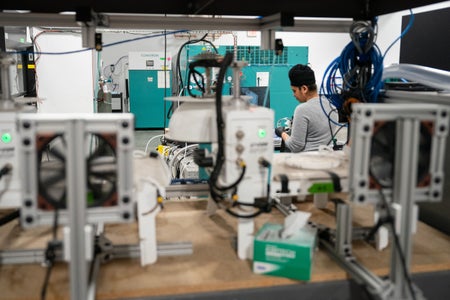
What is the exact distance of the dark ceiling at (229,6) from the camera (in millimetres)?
1844

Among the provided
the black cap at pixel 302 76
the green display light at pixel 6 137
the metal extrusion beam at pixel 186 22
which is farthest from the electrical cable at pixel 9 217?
the black cap at pixel 302 76

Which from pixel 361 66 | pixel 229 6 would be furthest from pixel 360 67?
pixel 229 6

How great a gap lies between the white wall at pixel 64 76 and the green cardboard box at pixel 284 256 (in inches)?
123

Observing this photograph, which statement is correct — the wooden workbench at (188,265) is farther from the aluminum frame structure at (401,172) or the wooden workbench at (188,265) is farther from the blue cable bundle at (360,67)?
the blue cable bundle at (360,67)

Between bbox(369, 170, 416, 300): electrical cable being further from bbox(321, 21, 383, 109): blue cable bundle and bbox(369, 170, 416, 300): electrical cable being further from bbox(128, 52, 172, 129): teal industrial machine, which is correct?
bbox(128, 52, 172, 129): teal industrial machine

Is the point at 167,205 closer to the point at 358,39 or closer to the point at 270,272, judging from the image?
the point at 270,272

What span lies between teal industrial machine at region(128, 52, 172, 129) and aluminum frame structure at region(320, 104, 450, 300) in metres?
6.89

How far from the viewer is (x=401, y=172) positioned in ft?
3.99

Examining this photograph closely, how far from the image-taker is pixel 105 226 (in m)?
1.83

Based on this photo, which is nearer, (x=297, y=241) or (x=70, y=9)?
(x=297, y=241)

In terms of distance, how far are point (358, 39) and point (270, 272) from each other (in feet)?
3.66

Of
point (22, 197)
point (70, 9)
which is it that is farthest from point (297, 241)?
point (70, 9)

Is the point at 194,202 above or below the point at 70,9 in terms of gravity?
below

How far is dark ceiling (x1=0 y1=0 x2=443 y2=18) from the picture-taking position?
184 cm
